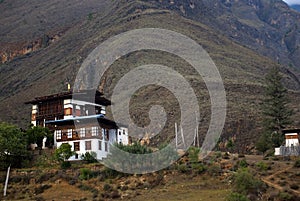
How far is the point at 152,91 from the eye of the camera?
97.6 m

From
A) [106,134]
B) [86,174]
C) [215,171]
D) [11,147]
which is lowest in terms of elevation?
[215,171]

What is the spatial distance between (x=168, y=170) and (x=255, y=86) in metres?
60.8

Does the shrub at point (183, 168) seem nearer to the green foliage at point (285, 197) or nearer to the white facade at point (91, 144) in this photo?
the white facade at point (91, 144)

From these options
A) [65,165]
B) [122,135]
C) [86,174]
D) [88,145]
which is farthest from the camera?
[122,135]

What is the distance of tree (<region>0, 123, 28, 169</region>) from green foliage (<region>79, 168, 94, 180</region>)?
825 cm

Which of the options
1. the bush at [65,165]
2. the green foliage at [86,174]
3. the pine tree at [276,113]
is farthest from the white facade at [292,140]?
the bush at [65,165]

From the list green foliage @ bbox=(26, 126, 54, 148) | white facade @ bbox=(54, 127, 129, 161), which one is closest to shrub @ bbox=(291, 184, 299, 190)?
white facade @ bbox=(54, 127, 129, 161)

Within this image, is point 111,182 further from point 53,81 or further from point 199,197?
point 53,81

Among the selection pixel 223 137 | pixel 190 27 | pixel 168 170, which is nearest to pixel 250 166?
pixel 168 170

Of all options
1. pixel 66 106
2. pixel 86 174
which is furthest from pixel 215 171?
pixel 66 106

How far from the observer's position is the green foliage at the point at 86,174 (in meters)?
45.3

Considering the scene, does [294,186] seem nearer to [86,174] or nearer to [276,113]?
[86,174]

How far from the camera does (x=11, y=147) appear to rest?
49344mm

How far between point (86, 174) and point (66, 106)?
15.0 metres
